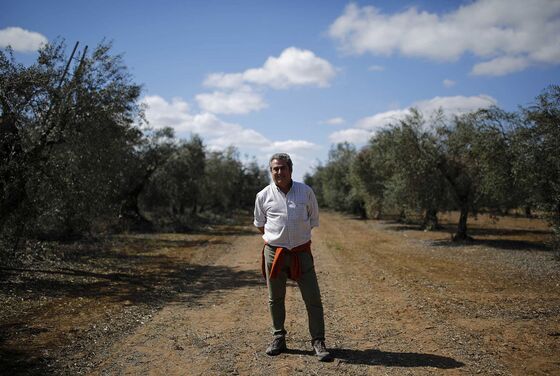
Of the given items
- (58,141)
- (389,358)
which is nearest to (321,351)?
(389,358)

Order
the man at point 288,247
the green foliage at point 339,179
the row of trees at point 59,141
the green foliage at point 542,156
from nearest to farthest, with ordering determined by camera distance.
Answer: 1. the man at point 288,247
2. the row of trees at point 59,141
3. the green foliage at point 542,156
4. the green foliage at point 339,179

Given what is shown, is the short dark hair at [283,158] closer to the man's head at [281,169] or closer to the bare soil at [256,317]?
the man's head at [281,169]

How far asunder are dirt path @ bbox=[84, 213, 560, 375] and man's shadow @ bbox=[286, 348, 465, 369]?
1 cm

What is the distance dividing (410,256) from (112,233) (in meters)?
14.0

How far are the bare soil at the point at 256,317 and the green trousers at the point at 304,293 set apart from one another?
0.36 metres

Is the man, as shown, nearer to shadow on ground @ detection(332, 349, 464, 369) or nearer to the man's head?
the man's head

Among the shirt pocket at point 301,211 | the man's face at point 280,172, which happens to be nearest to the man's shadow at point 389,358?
the shirt pocket at point 301,211

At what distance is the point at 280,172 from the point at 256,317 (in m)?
2.80

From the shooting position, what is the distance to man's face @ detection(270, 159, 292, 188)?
15.3ft

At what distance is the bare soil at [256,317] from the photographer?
445 cm

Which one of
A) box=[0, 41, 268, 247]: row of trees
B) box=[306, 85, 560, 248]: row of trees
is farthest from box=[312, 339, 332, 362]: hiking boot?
box=[306, 85, 560, 248]: row of trees

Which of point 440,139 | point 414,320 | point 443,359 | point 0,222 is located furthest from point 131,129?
point 440,139

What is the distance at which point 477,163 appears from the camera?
15281 mm

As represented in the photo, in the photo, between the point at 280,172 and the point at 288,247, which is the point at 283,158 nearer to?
the point at 280,172
